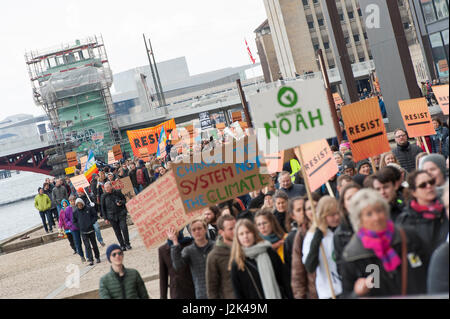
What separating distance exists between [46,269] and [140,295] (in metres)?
10.6

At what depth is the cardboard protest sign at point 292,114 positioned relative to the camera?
6059 mm

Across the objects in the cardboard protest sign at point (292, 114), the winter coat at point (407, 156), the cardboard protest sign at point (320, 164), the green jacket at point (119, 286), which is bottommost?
the green jacket at point (119, 286)

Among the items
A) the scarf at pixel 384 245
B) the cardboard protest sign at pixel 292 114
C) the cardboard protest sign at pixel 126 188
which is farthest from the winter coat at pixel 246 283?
the cardboard protest sign at pixel 126 188

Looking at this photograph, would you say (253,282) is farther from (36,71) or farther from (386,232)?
(36,71)

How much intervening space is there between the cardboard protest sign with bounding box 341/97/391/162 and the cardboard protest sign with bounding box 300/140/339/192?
5.46ft

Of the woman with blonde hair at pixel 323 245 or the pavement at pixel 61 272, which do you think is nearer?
the woman with blonde hair at pixel 323 245

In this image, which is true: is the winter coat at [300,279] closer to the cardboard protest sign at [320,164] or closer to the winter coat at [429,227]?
the winter coat at [429,227]

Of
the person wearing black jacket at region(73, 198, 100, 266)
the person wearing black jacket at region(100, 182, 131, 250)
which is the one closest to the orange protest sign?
the person wearing black jacket at region(100, 182, 131, 250)

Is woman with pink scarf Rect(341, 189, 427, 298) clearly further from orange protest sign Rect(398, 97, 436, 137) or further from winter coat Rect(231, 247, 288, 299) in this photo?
orange protest sign Rect(398, 97, 436, 137)

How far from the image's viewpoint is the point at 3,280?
1733 cm

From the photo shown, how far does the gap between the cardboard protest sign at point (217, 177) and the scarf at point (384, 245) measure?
13.2 ft

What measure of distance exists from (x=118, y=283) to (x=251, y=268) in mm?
1653

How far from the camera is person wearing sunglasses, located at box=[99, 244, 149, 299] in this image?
688 cm

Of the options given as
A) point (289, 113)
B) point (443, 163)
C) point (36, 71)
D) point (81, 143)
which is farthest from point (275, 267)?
point (36, 71)
